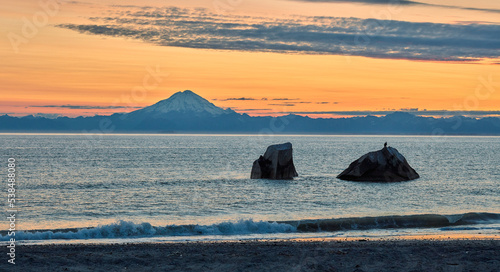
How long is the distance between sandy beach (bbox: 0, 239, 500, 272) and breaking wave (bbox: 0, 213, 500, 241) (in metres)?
4.41

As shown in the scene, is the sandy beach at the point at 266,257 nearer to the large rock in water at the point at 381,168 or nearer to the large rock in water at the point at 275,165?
the large rock in water at the point at 381,168

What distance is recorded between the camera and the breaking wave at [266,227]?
1104 inches

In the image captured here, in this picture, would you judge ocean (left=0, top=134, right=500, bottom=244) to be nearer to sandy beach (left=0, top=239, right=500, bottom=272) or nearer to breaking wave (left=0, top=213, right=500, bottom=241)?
breaking wave (left=0, top=213, right=500, bottom=241)

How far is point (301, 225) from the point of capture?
31062 millimetres

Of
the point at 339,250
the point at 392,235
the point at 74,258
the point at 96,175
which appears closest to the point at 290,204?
the point at 392,235

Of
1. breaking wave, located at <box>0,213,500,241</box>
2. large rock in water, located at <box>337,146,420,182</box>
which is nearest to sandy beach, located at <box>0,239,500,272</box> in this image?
breaking wave, located at <box>0,213,500,241</box>

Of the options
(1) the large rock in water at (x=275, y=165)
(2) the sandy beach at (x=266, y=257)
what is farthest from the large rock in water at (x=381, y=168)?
(2) the sandy beach at (x=266, y=257)

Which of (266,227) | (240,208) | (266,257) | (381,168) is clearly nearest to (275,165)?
(381,168)

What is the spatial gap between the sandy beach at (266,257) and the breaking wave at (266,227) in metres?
4.41

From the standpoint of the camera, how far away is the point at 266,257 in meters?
19.6

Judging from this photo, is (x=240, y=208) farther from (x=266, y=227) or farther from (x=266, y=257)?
(x=266, y=257)

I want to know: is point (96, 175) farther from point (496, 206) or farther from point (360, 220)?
point (496, 206)

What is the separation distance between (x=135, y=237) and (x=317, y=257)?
41.4ft

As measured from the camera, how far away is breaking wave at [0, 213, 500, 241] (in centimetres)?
2805
